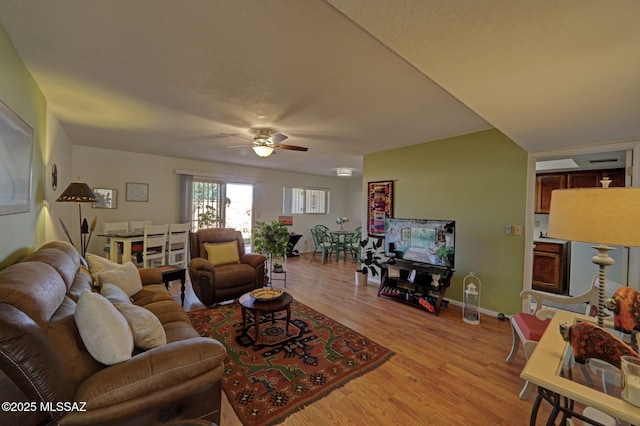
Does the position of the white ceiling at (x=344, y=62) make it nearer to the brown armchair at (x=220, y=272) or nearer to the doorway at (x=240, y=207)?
the brown armchair at (x=220, y=272)

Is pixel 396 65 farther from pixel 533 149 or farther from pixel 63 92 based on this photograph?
pixel 63 92

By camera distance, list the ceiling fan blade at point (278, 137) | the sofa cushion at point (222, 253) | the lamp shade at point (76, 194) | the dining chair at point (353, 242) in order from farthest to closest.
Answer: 1. the dining chair at point (353, 242)
2. the sofa cushion at point (222, 253)
3. the ceiling fan blade at point (278, 137)
4. the lamp shade at point (76, 194)

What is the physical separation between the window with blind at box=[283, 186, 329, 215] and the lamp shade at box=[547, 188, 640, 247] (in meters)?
6.36

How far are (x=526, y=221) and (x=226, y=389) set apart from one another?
356 cm

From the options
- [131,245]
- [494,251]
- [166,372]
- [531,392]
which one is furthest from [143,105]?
[494,251]

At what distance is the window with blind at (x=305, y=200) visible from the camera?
7336 millimetres

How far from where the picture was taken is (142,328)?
1484mm

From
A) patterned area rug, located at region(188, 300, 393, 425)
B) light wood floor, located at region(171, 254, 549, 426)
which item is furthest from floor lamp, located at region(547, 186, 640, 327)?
patterned area rug, located at region(188, 300, 393, 425)

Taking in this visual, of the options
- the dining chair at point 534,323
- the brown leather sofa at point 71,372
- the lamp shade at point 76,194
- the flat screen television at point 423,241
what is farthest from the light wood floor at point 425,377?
the lamp shade at point 76,194

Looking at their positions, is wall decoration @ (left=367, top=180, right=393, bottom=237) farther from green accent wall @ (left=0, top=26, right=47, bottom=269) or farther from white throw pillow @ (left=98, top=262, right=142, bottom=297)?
green accent wall @ (left=0, top=26, right=47, bottom=269)

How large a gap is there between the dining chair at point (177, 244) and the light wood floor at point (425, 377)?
1144 millimetres

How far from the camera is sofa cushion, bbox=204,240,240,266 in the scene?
12.1ft

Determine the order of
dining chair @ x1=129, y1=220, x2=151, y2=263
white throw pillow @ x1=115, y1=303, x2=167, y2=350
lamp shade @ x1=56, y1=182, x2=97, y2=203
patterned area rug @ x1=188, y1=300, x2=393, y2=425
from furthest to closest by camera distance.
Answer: dining chair @ x1=129, y1=220, x2=151, y2=263
lamp shade @ x1=56, y1=182, x2=97, y2=203
patterned area rug @ x1=188, y1=300, x2=393, y2=425
white throw pillow @ x1=115, y1=303, x2=167, y2=350

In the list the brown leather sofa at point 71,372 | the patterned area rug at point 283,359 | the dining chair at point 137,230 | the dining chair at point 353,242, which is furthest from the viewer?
the dining chair at point 353,242
